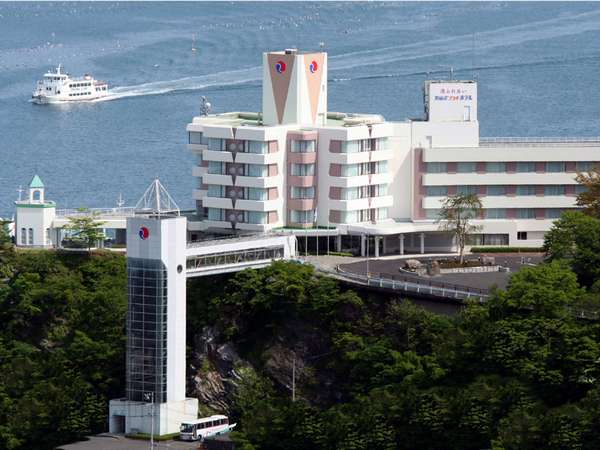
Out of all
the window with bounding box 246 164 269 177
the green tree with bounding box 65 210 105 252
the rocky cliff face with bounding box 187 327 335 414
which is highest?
the window with bounding box 246 164 269 177

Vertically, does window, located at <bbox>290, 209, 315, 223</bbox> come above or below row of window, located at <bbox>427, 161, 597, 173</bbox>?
below

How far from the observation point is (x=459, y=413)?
112 metres

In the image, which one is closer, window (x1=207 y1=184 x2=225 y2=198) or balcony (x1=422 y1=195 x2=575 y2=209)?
window (x1=207 y1=184 x2=225 y2=198)

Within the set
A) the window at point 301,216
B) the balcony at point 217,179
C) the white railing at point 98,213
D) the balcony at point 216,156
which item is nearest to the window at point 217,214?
the balcony at point 217,179

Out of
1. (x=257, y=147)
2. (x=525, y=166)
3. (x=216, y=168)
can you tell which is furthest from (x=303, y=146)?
(x=525, y=166)

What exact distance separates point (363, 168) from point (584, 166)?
1343cm

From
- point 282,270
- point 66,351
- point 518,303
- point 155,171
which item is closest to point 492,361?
point 518,303

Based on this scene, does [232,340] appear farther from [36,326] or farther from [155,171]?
[155,171]

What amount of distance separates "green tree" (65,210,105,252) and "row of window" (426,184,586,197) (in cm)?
1956

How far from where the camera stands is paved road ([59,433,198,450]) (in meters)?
119

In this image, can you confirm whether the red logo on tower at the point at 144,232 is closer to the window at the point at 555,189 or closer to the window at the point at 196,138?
the window at the point at 196,138

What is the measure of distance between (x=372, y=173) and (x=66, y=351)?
859 inches

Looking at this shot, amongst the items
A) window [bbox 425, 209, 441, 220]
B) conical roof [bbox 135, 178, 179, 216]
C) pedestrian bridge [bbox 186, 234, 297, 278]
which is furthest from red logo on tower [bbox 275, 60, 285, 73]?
conical roof [bbox 135, 178, 179, 216]

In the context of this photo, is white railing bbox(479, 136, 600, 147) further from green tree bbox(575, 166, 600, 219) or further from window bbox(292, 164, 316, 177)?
window bbox(292, 164, 316, 177)
